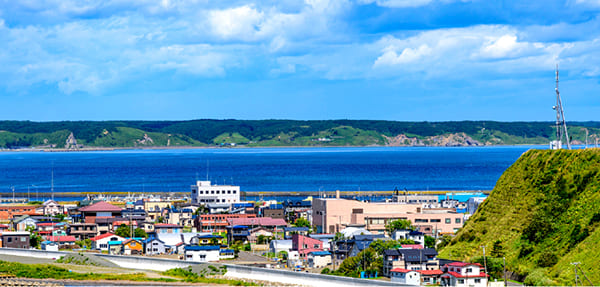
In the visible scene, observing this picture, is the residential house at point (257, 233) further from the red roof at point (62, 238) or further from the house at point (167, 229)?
the red roof at point (62, 238)

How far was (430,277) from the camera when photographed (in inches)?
1282

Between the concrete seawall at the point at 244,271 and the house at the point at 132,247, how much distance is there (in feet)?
15.8

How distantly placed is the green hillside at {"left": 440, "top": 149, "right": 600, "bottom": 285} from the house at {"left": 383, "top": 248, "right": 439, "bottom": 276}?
2.05 m

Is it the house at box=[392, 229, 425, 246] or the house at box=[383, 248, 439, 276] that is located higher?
the house at box=[383, 248, 439, 276]

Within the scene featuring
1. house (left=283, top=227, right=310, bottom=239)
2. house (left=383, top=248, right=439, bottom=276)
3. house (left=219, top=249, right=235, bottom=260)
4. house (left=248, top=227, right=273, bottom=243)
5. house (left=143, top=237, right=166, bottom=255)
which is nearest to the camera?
house (left=383, top=248, right=439, bottom=276)

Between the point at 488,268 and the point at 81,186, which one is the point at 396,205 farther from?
the point at 81,186

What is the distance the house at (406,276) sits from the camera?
32281 millimetres

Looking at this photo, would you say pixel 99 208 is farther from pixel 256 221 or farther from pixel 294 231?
pixel 294 231

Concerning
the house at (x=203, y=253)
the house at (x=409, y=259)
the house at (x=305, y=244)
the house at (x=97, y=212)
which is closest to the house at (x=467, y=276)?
the house at (x=409, y=259)

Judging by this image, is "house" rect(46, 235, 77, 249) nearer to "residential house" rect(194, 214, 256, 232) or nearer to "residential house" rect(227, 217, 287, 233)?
"residential house" rect(194, 214, 256, 232)

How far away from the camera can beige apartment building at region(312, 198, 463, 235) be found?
57.2m

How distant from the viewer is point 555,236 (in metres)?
34.5

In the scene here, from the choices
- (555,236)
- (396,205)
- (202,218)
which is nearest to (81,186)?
(202,218)

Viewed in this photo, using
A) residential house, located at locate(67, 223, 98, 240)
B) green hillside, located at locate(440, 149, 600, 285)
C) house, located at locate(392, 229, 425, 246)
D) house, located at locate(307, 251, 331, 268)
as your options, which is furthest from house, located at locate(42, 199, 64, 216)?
green hillside, located at locate(440, 149, 600, 285)
